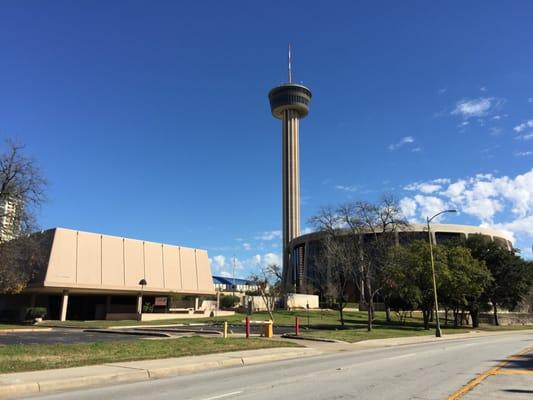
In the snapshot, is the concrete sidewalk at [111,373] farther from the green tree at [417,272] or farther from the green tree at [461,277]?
the green tree at [461,277]

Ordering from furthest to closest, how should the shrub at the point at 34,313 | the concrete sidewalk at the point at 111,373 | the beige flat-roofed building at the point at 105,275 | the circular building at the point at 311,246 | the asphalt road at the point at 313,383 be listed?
the circular building at the point at 311,246
the beige flat-roofed building at the point at 105,275
the shrub at the point at 34,313
the concrete sidewalk at the point at 111,373
the asphalt road at the point at 313,383

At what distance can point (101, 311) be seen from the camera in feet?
201

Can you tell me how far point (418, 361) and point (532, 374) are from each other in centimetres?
431

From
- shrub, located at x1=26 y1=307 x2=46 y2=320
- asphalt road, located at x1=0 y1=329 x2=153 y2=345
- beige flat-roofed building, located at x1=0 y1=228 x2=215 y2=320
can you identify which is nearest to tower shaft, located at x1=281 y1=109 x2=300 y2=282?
beige flat-roofed building, located at x1=0 y1=228 x2=215 y2=320

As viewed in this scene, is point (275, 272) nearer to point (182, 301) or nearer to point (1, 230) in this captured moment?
point (182, 301)

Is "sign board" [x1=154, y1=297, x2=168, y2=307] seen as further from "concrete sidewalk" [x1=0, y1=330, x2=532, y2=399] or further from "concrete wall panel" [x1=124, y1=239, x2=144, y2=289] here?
"concrete sidewalk" [x1=0, y1=330, x2=532, y2=399]

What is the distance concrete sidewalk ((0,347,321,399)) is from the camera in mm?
11016

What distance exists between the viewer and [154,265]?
60.8 m

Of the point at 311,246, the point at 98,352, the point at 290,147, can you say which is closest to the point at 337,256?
the point at 98,352

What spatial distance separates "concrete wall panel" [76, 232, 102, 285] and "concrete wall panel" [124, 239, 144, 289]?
3.68 m

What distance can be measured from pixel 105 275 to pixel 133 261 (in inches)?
179

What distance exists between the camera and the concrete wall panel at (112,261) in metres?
54.6

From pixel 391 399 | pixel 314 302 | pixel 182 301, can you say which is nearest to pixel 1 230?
pixel 391 399

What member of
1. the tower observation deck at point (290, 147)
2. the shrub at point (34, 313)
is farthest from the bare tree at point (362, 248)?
the tower observation deck at point (290, 147)
